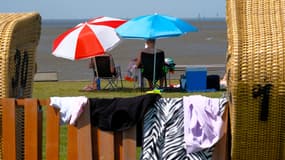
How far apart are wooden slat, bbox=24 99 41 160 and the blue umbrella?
31.3 feet

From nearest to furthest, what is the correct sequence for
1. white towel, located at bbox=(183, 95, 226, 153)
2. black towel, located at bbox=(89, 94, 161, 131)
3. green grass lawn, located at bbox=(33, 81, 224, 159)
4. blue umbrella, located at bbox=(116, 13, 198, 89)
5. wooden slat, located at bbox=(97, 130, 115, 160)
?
white towel, located at bbox=(183, 95, 226, 153) → black towel, located at bbox=(89, 94, 161, 131) → wooden slat, located at bbox=(97, 130, 115, 160) → green grass lawn, located at bbox=(33, 81, 224, 159) → blue umbrella, located at bbox=(116, 13, 198, 89)

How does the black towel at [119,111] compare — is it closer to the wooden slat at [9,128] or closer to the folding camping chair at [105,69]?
the wooden slat at [9,128]

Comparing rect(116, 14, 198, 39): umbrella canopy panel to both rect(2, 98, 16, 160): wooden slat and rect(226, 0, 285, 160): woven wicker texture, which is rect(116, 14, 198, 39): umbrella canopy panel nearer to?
rect(2, 98, 16, 160): wooden slat

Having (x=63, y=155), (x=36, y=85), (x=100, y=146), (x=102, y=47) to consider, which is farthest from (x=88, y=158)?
(x=36, y=85)

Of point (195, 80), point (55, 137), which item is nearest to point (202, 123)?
point (55, 137)

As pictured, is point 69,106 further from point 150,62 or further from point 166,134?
point 150,62

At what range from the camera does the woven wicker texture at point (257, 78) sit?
18.4 ft

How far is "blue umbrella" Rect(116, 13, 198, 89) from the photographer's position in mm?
16062

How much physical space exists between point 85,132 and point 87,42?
10411mm

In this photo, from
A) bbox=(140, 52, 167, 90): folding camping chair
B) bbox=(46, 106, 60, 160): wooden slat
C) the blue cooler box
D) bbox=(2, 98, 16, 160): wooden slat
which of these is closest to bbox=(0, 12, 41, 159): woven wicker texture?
bbox=(2, 98, 16, 160): wooden slat

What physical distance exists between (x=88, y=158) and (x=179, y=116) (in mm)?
845

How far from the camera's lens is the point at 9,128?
21.2 feet

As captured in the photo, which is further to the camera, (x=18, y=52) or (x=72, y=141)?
(x=18, y=52)

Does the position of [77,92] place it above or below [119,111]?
below
